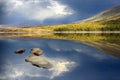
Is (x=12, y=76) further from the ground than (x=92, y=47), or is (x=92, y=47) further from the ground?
(x=92, y=47)

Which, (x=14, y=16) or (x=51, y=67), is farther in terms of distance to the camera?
(x=14, y=16)

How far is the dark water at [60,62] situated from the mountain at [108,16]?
296 millimetres

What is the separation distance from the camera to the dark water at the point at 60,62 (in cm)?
284

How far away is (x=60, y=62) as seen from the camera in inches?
117

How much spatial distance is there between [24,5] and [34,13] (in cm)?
15

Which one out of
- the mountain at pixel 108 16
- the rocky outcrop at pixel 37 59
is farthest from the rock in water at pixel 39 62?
the mountain at pixel 108 16

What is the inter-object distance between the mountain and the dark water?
0.30 m

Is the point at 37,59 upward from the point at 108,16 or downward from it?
downward

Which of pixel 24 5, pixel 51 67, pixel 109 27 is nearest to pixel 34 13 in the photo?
pixel 24 5

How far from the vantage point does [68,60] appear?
9.72 feet

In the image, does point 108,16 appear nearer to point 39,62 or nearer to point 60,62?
point 60,62

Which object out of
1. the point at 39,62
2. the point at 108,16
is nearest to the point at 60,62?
the point at 39,62

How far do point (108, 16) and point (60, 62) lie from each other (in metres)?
0.68

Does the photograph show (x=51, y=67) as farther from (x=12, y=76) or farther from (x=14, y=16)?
(x=14, y=16)
